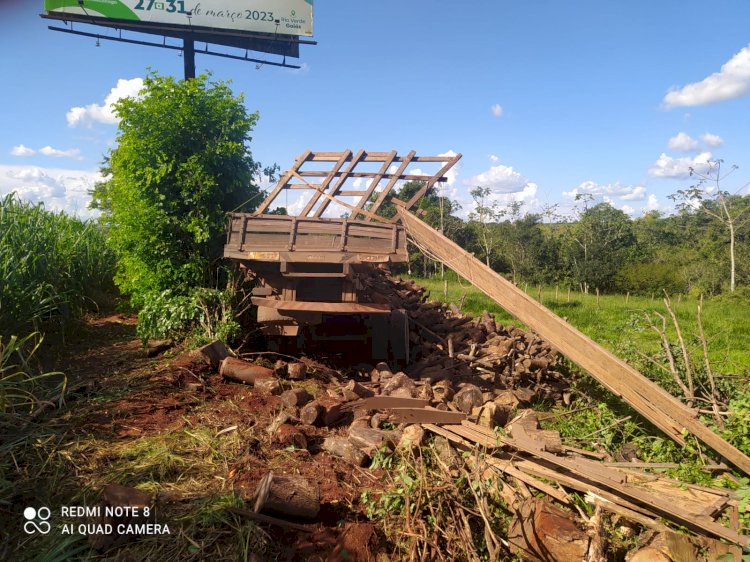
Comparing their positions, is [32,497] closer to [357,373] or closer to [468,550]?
[468,550]

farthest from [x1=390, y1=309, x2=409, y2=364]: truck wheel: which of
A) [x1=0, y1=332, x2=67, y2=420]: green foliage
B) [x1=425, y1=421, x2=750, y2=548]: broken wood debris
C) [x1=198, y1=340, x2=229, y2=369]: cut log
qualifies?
[x1=0, y1=332, x2=67, y2=420]: green foliage

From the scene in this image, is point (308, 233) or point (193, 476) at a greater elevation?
A: point (308, 233)

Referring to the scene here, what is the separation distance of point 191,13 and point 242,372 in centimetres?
1157

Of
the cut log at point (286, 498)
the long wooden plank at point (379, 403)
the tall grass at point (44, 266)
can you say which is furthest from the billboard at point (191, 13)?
the cut log at point (286, 498)

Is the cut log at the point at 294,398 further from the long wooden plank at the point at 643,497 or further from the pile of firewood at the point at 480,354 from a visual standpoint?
the long wooden plank at the point at 643,497

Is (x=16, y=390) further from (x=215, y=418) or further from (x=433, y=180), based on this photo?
(x=433, y=180)

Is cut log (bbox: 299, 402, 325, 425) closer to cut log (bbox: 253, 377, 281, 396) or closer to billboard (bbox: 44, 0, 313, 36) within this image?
cut log (bbox: 253, 377, 281, 396)

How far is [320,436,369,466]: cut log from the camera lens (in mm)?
3988

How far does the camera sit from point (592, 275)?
30781 mm

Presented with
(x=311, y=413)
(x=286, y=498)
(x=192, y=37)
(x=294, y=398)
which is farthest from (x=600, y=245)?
(x=286, y=498)

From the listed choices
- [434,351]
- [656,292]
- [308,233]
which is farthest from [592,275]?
[308,233]

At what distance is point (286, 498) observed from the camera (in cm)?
313

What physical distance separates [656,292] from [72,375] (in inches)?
1163

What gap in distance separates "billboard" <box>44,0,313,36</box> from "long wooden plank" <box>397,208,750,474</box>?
10864 mm
